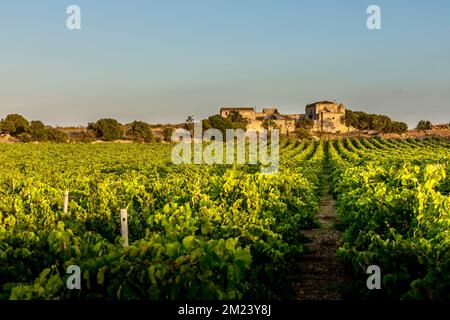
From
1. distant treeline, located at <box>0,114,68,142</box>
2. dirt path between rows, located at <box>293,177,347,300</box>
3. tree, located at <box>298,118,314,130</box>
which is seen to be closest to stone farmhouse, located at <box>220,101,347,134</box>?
tree, located at <box>298,118,314,130</box>

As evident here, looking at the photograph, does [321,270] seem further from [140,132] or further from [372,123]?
[372,123]

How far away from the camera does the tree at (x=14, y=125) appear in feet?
259

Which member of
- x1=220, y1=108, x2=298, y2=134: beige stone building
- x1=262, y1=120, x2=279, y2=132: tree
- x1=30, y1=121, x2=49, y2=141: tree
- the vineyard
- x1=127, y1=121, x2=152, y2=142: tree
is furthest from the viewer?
x1=220, y1=108, x2=298, y2=134: beige stone building

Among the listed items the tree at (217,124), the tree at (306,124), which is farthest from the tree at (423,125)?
the tree at (217,124)

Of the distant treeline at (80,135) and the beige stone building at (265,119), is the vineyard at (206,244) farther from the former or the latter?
the beige stone building at (265,119)

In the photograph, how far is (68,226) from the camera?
817cm

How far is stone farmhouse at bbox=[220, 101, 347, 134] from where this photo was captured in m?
116

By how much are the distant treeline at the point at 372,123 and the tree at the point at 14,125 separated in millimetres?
73034

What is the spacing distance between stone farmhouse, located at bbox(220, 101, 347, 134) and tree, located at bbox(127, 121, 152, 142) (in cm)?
3469

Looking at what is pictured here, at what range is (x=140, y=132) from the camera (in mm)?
84000

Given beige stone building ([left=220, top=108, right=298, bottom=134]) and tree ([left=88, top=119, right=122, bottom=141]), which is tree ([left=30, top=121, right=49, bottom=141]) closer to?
tree ([left=88, top=119, right=122, bottom=141])
